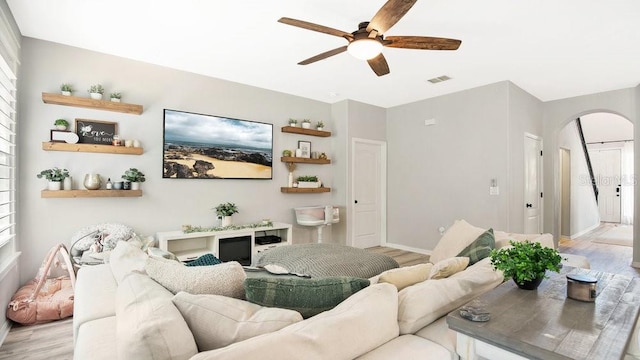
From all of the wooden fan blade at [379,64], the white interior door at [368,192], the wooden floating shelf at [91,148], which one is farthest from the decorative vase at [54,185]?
the white interior door at [368,192]

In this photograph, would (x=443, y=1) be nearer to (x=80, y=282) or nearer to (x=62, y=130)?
(x=80, y=282)

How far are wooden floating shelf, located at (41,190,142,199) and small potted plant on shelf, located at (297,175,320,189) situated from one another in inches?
90.4

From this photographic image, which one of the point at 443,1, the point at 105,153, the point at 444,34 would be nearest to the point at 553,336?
the point at 443,1

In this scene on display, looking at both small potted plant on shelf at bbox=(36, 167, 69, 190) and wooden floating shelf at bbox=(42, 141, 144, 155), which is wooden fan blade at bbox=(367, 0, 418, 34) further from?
small potted plant on shelf at bbox=(36, 167, 69, 190)

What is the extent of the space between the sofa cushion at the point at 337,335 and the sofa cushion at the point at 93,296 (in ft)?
3.53

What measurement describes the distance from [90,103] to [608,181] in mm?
12003

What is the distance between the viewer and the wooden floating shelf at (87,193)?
10.3 feet

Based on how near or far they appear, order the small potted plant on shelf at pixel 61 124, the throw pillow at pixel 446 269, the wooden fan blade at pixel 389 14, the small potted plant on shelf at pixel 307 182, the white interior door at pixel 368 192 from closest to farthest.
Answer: the throw pillow at pixel 446 269
the wooden fan blade at pixel 389 14
the small potted plant on shelf at pixel 61 124
the small potted plant on shelf at pixel 307 182
the white interior door at pixel 368 192

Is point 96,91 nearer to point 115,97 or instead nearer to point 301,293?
point 115,97

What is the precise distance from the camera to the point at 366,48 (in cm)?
251

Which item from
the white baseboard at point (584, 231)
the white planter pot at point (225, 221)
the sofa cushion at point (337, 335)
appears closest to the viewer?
the sofa cushion at point (337, 335)

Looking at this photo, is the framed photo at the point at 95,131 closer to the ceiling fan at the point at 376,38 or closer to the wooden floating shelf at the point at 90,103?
the wooden floating shelf at the point at 90,103

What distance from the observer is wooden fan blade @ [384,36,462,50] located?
2461 mm

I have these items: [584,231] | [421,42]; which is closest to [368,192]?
[421,42]
